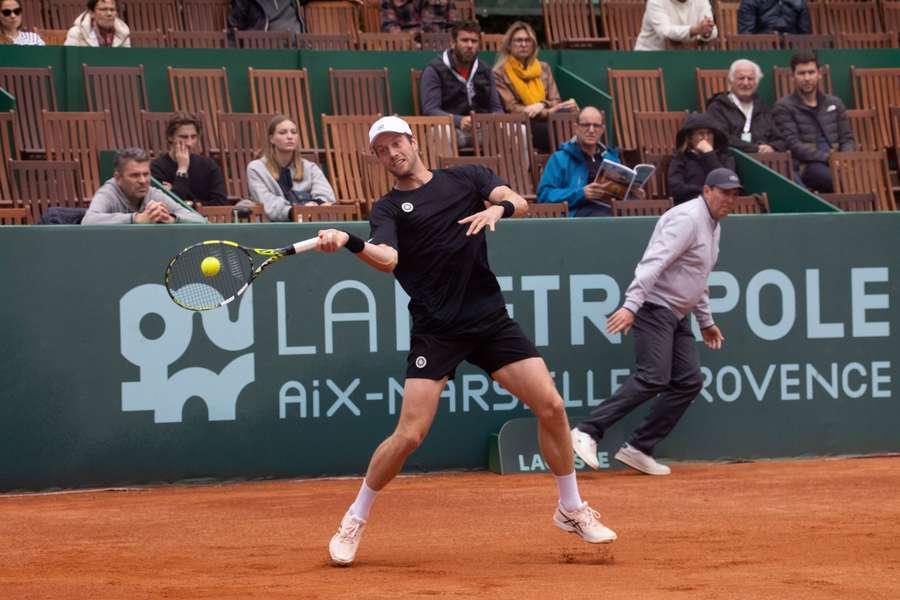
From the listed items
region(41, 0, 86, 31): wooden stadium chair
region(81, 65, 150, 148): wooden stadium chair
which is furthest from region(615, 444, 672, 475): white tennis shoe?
region(41, 0, 86, 31): wooden stadium chair

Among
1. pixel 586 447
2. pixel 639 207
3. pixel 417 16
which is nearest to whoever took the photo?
pixel 586 447

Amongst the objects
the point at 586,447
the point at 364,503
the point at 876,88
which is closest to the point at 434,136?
the point at 586,447

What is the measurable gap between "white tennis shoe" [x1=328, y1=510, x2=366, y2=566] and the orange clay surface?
3.0 inches

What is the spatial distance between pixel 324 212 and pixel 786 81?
224 inches

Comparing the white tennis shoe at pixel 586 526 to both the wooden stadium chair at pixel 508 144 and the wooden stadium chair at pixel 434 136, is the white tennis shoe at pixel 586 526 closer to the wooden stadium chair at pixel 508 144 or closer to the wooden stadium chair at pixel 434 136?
the wooden stadium chair at pixel 508 144

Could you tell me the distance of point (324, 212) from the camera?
34.2ft

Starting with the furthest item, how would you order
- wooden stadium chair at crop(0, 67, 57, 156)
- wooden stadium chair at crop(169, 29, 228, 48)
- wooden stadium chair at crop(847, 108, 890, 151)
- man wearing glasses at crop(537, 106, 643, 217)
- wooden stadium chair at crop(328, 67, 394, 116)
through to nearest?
wooden stadium chair at crop(847, 108, 890, 151) < wooden stadium chair at crop(169, 29, 228, 48) < wooden stadium chair at crop(328, 67, 394, 116) < wooden stadium chair at crop(0, 67, 57, 156) < man wearing glasses at crop(537, 106, 643, 217)

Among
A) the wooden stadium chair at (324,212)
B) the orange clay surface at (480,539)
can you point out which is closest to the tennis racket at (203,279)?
the orange clay surface at (480,539)

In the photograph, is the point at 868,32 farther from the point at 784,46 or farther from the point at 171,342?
the point at 171,342

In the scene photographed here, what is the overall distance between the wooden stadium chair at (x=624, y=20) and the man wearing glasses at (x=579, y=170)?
4.75m

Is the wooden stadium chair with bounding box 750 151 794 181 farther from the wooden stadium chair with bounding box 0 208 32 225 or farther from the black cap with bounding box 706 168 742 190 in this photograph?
the wooden stadium chair with bounding box 0 208 32 225

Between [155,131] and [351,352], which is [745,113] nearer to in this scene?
[155,131]

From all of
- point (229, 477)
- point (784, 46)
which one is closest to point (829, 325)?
point (229, 477)

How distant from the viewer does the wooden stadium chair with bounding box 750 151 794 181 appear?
12.3 metres
